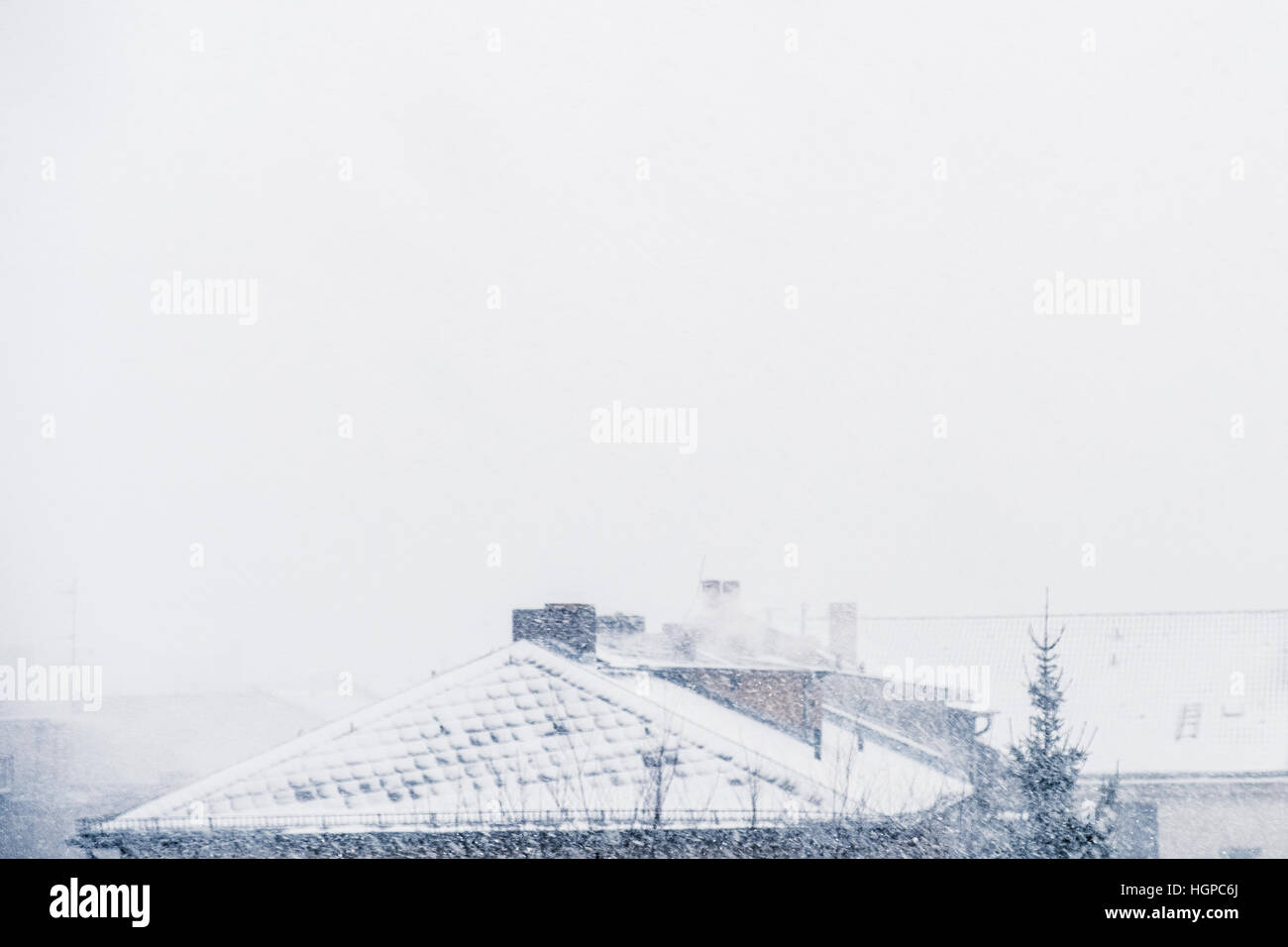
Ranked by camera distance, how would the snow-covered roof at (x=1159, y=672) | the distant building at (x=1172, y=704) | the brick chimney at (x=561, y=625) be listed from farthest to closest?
the snow-covered roof at (x=1159, y=672) < the distant building at (x=1172, y=704) < the brick chimney at (x=561, y=625)

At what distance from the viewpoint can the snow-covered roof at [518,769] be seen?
3.04 meters

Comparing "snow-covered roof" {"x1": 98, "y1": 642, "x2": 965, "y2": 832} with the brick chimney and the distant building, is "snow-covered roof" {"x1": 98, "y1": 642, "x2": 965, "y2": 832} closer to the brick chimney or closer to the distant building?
the brick chimney

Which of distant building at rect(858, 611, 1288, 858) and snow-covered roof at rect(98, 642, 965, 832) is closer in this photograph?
snow-covered roof at rect(98, 642, 965, 832)

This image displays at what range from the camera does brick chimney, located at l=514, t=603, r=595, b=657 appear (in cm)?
379

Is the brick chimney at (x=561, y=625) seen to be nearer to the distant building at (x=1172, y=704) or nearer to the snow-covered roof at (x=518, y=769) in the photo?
the snow-covered roof at (x=518, y=769)

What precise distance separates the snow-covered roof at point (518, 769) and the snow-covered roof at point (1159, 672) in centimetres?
252

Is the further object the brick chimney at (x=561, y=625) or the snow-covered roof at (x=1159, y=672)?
the snow-covered roof at (x=1159, y=672)

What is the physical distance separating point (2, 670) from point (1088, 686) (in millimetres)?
5500

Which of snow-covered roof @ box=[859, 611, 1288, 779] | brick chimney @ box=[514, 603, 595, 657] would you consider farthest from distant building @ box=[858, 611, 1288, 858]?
brick chimney @ box=[514, 603, 595, 657]

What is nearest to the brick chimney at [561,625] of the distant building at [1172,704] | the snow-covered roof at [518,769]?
the snow-covered roof at [518,769]

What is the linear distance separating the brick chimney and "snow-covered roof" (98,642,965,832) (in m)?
0.27

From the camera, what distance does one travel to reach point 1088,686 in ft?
20.0

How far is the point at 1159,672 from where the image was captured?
6.15 metres
